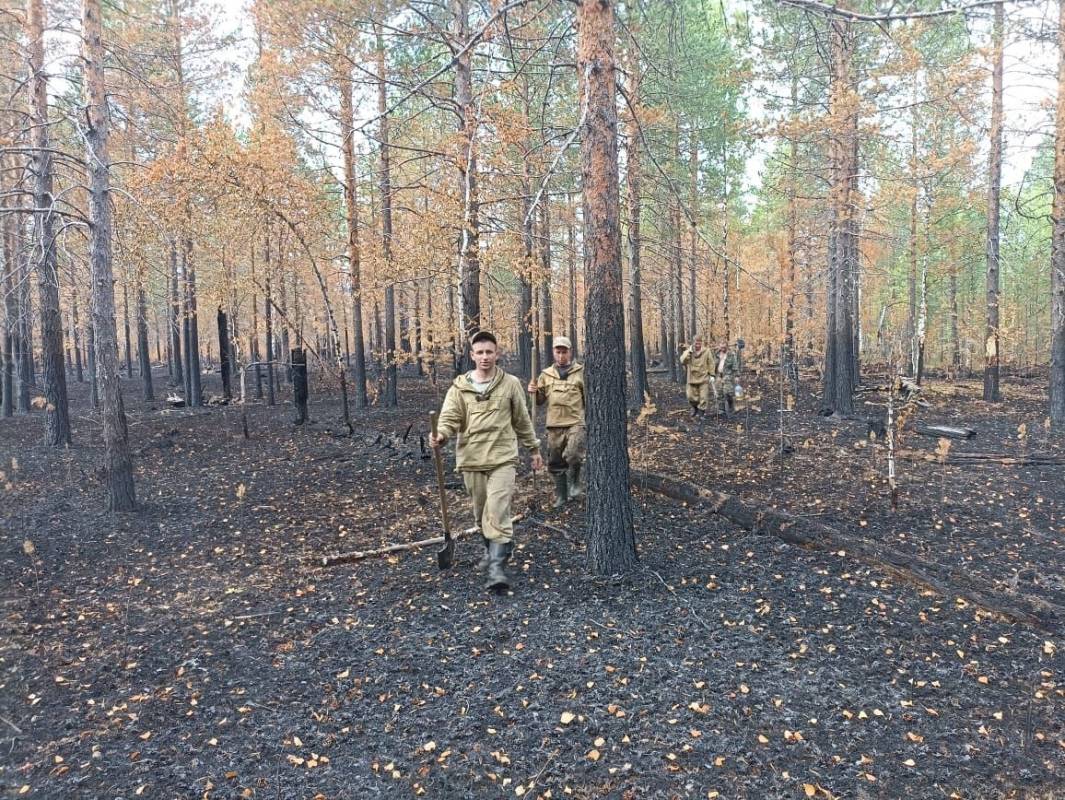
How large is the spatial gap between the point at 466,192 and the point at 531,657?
545 centimetres

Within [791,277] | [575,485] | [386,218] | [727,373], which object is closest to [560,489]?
[575,485]

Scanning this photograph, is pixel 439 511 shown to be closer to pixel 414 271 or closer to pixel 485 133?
pixel 414 271

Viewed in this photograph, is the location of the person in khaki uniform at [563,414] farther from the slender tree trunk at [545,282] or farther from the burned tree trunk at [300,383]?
the burned tree trunk at [300,383]

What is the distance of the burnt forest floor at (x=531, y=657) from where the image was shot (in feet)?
9.34

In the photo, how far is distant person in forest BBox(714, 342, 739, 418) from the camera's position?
13250 mm

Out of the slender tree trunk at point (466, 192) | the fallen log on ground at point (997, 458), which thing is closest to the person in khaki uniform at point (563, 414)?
the slender tree trunk at point (466, 192)

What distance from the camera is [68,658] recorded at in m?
4.01

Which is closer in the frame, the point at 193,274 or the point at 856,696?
the point at 856,696

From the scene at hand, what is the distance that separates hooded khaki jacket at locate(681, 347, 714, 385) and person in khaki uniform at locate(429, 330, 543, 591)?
8145 millimetres

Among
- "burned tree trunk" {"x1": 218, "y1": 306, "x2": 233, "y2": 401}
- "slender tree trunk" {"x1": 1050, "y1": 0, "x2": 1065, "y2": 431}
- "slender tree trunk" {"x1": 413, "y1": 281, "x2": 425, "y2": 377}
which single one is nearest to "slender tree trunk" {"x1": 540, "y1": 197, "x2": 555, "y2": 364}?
"slender tree trunk" {"x1": 413, "y1": 281, "x2": 425, "y2": 377}

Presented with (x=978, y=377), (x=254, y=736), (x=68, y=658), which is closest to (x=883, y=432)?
(x=254, y=736)

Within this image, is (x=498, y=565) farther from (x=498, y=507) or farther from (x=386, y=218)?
(x=386, y=218)

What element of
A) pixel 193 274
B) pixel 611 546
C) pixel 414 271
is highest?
pixel 193 274

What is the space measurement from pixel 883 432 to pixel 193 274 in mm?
17121
